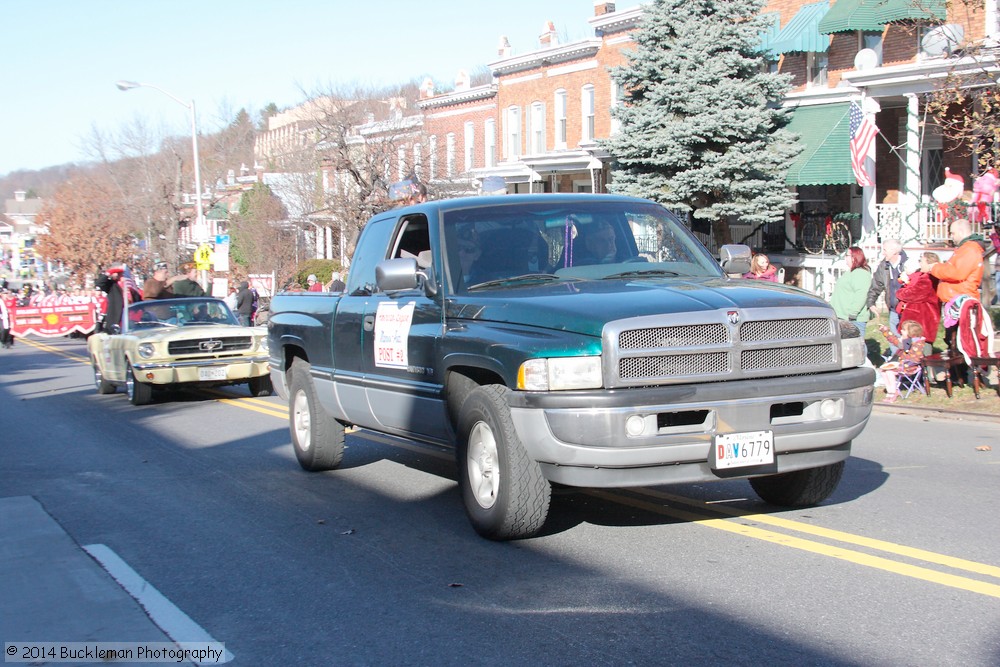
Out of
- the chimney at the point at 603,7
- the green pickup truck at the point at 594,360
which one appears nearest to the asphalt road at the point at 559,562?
the green pickup truck at the point at 594,360

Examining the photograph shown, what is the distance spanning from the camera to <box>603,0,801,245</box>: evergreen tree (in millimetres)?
25188

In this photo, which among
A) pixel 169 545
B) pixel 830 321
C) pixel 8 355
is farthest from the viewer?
pixel 8 355

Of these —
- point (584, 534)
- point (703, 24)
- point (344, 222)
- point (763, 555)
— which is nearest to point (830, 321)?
point (763, 555)

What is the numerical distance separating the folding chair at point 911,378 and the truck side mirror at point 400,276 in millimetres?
8091

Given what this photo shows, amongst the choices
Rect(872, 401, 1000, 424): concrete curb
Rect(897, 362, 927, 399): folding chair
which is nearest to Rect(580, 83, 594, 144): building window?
Rect(897, 362, 927, 399): folding chair

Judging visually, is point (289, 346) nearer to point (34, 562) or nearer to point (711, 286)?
point (34, 562)

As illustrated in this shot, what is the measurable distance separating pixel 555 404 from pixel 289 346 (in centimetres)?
448

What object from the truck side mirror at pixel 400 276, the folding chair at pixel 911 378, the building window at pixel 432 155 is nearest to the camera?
the truck side mirror at pixel 400 276

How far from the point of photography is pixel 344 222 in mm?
40281

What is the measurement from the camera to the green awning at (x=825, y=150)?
24766 millimetres

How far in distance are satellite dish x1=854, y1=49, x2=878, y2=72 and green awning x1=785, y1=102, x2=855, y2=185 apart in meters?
1.31

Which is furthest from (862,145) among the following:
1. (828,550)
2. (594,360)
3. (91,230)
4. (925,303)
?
(91,230)

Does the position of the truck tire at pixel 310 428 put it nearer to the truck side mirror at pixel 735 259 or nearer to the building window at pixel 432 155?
the truck side mirror at pixel 735 259

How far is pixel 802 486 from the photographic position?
6.73 metres
